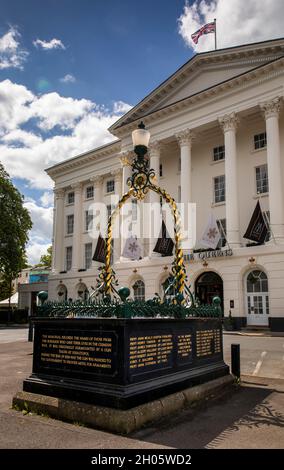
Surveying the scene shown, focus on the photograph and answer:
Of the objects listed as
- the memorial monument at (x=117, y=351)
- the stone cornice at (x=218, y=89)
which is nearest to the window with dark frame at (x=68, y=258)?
the stone cornice at (x=218, y=89)

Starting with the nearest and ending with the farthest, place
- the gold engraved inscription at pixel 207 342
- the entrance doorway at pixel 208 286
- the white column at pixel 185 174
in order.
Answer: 1. the gold engraved inscription at pixel 207 342
2. the entrance doorway at pixel 208 286
3. the white column at pixel 185 174

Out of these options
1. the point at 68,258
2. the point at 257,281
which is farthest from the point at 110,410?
the point at 68,258

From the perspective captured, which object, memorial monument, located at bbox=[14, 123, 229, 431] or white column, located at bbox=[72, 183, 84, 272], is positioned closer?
memorial monument, located at bbox=[14, 123, 229, 431]

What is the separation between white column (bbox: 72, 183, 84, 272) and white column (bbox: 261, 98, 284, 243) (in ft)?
74.3

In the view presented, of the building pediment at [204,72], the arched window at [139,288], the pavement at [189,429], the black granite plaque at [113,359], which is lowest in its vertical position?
the pavement at [189,429]

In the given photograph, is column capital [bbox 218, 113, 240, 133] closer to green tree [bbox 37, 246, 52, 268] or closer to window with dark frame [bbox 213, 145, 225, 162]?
window with dark frame [bbox 213, 145, 225, 162]

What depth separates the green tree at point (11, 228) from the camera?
1724 inches

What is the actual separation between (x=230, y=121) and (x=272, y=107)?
337 cm

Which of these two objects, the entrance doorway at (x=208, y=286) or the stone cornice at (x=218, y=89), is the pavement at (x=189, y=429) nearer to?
the entrance doorway at (x=208, y=286)

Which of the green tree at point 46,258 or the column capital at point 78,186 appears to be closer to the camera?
the column capital at point 78,186

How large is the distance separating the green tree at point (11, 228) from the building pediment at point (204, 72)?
15.6m

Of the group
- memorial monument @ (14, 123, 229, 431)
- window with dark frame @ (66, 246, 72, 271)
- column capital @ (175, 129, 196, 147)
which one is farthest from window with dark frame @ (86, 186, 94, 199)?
memorial monument @ (14, 123, 229, 431)

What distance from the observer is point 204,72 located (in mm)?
32969

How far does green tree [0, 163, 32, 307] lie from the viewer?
43.8 m
